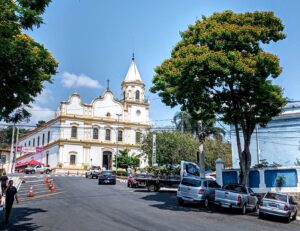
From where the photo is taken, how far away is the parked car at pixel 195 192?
75.0 feet

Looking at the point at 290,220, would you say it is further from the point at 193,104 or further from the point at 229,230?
the point at 193,104

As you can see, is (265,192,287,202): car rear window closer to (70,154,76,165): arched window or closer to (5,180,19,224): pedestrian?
(5,180,19,224): pedestrian

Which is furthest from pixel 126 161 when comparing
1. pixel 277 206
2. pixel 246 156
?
pixel 277 206

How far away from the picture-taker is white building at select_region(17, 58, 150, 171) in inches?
2813

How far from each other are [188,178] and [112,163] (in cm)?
5058

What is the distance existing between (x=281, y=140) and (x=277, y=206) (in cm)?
1622

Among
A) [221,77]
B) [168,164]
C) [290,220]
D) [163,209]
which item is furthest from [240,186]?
[168,164]

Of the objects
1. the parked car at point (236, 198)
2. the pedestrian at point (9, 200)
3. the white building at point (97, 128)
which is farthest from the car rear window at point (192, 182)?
the white building at point (97, 128)

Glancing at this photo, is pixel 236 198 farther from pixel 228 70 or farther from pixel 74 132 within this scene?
pixel 74 132

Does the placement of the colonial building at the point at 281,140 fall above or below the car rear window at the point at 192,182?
above

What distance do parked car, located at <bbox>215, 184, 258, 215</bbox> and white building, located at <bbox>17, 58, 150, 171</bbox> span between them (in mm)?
48262

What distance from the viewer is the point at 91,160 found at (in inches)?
2864

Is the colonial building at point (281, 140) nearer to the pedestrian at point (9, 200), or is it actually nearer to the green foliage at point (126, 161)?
the pedestrian at point (9, 200)

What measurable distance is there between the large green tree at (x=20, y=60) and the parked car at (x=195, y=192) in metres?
11.8
